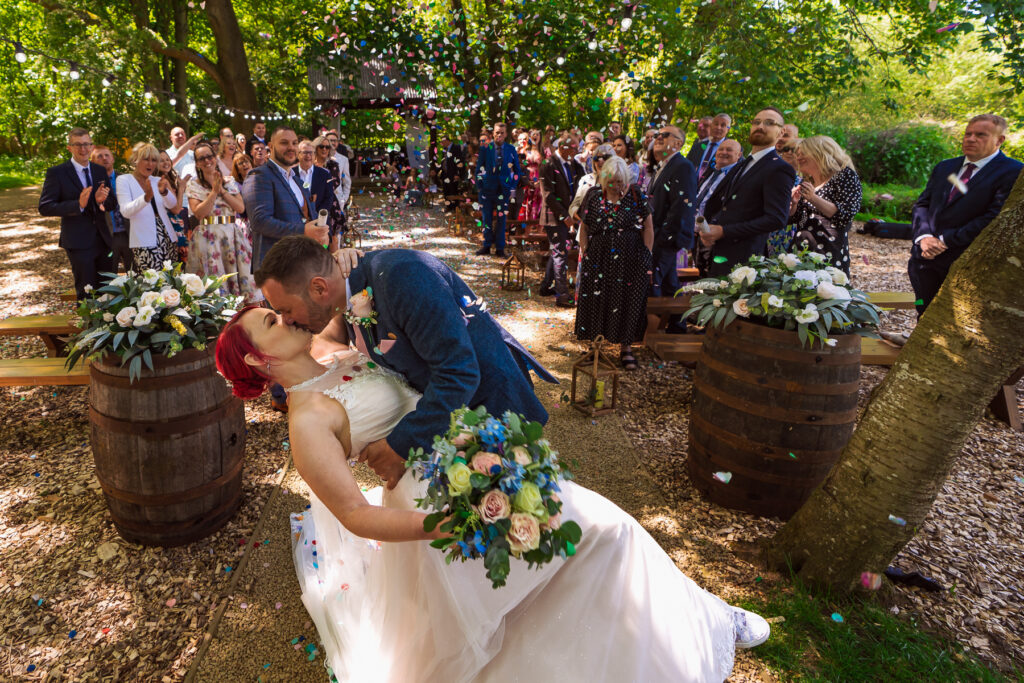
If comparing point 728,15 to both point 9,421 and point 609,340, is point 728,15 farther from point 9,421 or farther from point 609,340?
point 9,421

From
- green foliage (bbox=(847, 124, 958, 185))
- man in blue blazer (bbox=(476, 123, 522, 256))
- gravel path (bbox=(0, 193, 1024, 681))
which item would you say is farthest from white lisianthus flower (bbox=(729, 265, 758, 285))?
green foliage (bbox=(847, 124, 958, 185))

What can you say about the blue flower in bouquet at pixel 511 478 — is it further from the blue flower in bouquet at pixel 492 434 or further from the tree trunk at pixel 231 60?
the tree trunk at pixel 231 60

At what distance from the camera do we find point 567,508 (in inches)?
81.0

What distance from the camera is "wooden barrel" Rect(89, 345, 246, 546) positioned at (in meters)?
3.02

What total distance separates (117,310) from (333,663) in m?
2.16

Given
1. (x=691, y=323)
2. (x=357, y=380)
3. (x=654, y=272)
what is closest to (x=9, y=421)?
(x=357, y=380)

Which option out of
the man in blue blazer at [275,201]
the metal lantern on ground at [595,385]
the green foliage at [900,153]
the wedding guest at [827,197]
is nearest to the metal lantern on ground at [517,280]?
the metal lantern on ground at [595,385]

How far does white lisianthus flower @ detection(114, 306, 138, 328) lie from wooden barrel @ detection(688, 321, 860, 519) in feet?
10.4

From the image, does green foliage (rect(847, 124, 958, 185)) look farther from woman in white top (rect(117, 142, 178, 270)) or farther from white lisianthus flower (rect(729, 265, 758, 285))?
woman in white top (rect(117, 142, 178, 270))

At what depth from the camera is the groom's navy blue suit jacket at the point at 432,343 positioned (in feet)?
6.40

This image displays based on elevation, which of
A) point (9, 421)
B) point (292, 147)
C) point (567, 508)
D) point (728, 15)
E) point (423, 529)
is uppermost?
point (728, 15)

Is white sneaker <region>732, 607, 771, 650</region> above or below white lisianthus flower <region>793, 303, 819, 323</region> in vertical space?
below

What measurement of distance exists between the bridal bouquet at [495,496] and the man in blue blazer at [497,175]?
30.9 feet

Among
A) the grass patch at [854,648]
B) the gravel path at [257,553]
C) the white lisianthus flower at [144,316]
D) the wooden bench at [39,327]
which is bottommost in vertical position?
the gravel path at [257,553]
